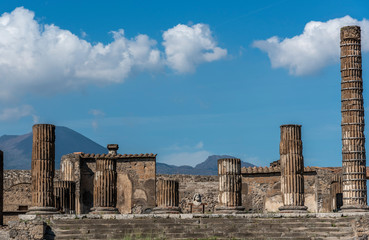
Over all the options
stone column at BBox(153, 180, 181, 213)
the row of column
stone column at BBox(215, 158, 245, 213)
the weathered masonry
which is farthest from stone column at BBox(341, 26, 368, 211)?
the weathered masonry

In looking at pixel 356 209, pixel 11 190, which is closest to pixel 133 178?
pixel 11 190

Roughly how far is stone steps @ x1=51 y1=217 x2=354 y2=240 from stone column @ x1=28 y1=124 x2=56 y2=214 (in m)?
1.48

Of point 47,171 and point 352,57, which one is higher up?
point 352,57

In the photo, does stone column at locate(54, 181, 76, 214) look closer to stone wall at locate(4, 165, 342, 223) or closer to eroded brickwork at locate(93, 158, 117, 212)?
eroded brickwork at locate(93, 158, 117, 212)

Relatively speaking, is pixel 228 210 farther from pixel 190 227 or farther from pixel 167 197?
pixel 190 227

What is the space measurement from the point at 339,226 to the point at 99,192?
7.76 metres

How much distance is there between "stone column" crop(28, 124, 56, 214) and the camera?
876 inches

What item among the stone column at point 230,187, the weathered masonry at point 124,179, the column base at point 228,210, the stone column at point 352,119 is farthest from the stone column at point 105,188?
the stone column at point 352,119

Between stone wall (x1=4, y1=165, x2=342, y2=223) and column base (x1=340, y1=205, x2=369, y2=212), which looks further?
stone wall (x1=4, y1=165, x2=342, y2=223)

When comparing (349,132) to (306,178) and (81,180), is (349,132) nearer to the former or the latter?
(306,178)

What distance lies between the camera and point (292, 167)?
23703mm

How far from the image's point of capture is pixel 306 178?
29688 mm

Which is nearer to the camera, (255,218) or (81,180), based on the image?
(255,218)

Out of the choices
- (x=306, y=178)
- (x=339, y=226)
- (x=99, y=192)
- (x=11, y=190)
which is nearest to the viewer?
(x=339, y=226)
